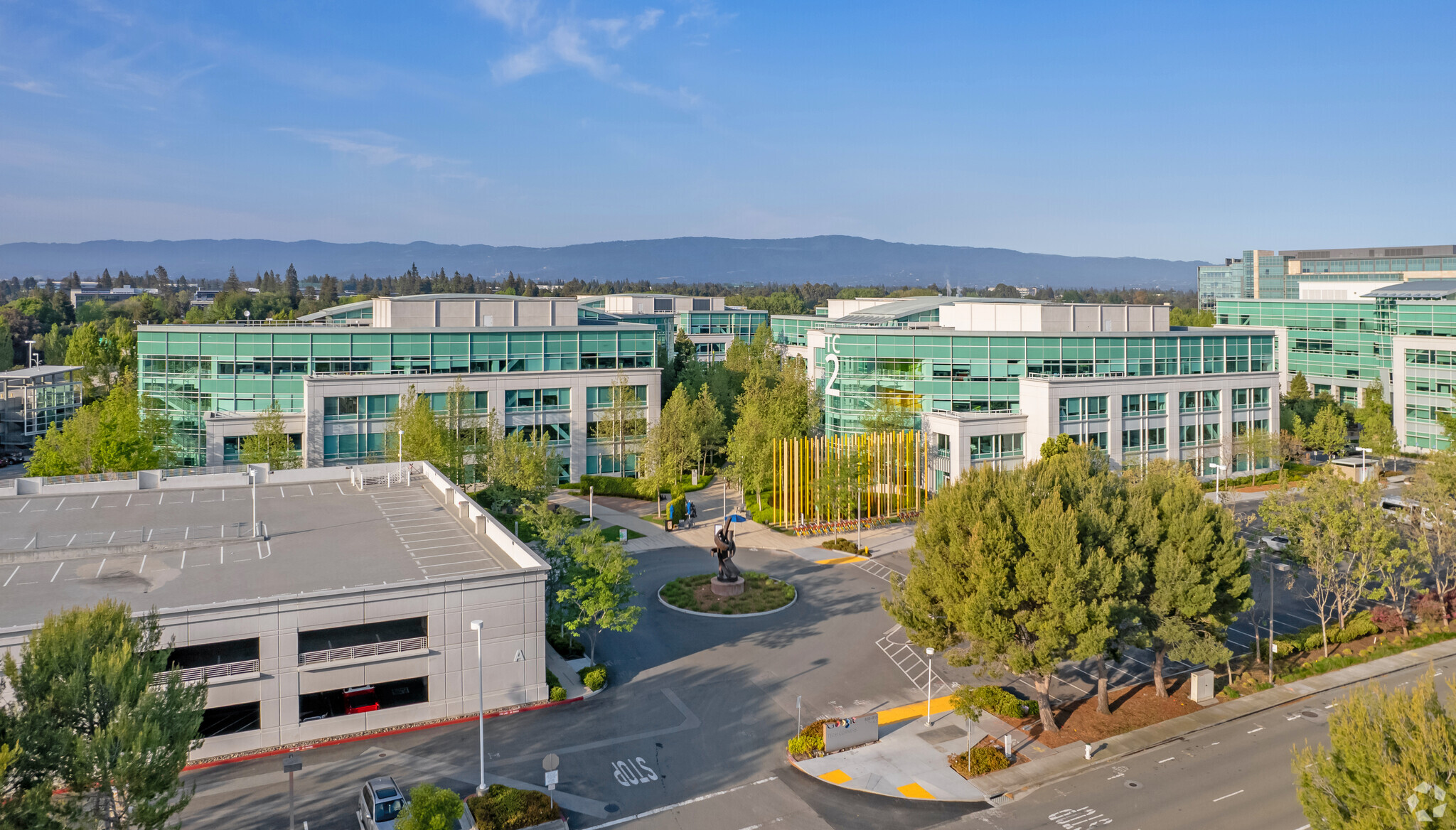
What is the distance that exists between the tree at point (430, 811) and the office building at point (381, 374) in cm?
4653

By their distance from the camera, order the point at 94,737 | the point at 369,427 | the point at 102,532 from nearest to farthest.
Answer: the point at 94,737
the point at 102,532
the point at 369,427

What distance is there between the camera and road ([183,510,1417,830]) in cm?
2756

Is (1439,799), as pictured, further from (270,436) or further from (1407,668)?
(270,436)

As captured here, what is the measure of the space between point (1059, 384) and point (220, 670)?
A: 177ft

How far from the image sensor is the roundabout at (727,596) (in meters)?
45.6

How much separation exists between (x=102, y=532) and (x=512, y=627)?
796 inches

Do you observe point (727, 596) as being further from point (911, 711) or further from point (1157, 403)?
point (1157, 403)

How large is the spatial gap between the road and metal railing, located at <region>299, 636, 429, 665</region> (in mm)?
2742

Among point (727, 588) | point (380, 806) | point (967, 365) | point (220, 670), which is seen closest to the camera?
point (380, 806)

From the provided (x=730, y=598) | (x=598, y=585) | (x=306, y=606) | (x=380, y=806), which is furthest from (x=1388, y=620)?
(x=306, y=606)

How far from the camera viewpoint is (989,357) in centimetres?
6919

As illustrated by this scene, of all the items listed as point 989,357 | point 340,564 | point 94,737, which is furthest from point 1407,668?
point 94,737

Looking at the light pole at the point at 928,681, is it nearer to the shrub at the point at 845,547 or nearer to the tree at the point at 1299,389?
the shrub at the point at 845,547

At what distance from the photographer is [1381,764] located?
1850 cm
